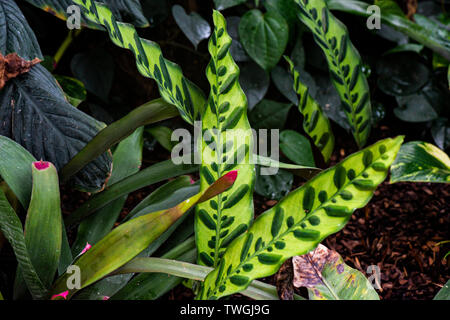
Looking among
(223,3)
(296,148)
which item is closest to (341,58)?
(296,148)

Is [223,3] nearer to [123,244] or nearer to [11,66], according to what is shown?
[11,66]

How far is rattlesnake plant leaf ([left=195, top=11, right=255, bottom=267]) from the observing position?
0.78m

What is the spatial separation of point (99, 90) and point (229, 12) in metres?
0.50

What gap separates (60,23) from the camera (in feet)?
5.04

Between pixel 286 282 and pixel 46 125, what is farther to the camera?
pixel 46 125

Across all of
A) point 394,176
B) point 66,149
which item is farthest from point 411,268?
point 66,149

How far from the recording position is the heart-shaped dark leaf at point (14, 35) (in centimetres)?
95

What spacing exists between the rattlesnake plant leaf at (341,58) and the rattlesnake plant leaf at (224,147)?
0.36 metres

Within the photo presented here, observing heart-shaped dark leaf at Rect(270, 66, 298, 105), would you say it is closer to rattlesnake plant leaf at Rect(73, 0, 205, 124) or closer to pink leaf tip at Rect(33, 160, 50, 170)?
rattlesnake plant leaf at Rect(73, 0, 205, 124)

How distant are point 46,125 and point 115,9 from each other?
38 centimetres

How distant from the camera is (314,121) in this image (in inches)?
43.9

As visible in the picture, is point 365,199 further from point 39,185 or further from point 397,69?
point 397,69

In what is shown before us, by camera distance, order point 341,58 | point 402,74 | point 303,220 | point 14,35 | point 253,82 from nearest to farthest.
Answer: point 303,220 → point 14,35 → point 341,58 → point 253,82 → point 402,74
